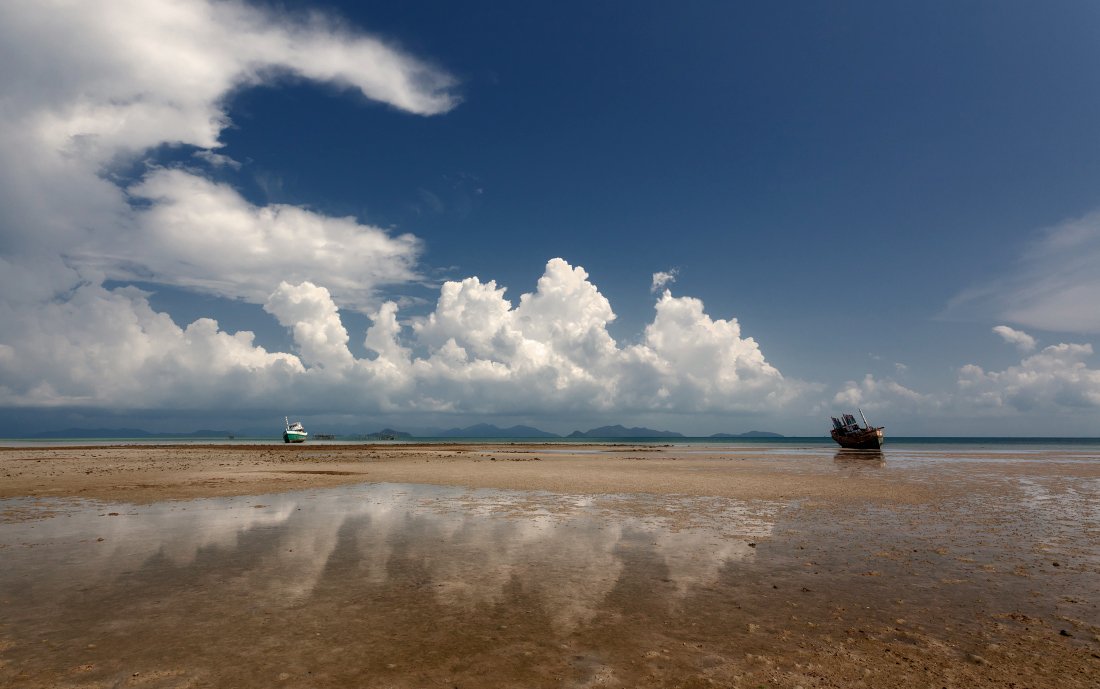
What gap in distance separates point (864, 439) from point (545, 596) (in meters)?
93.8

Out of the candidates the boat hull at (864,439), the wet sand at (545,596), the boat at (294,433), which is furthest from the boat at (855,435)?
the boat at (294,433)

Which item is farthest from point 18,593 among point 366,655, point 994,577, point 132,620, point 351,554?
point 994,577

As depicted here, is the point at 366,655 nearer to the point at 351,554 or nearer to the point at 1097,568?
the point at 351,554

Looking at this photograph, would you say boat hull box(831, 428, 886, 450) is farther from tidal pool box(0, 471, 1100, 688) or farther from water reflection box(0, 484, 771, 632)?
water reflection box(0, 484, 771, 632)

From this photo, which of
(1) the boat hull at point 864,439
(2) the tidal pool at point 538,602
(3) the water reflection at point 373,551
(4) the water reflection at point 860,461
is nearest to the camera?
(2) the tidal pool at point 538,602

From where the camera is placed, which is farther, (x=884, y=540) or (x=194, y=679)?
(x=884, y=540)

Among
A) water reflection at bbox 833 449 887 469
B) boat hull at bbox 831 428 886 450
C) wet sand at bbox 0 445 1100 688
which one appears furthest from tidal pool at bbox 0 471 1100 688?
boat hull at bbox 831 428 886 450

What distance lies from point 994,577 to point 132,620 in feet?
57.6

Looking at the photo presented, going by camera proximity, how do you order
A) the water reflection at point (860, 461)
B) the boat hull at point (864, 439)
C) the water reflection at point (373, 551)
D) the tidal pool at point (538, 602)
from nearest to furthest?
the tidal pool at point (538, 602)
the water reflection at point (373, 551)
the water reflection at point (860, 461)
the boat hull at point (864, 439)

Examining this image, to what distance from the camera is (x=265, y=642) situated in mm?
8266

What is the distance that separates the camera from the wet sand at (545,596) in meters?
7.44

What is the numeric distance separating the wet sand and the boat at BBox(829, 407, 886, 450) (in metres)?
70.9

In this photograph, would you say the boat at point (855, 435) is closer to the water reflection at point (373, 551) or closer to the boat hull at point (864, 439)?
the boat hull at point (864, 439)

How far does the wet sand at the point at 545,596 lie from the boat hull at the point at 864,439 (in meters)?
70.6
